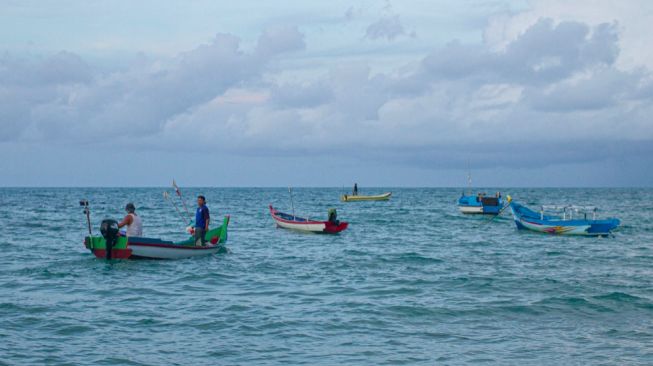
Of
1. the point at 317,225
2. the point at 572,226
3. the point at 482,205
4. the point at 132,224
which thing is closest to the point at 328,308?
the point at 132,224

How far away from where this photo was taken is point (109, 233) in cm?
2395

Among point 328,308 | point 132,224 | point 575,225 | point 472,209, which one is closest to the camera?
point 328,308

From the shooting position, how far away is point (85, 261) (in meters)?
25.6

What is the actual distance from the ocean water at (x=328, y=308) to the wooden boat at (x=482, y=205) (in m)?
32.1

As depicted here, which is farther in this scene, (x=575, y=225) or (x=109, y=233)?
(x=575, y=225)

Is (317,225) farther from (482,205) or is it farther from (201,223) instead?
(482,205)

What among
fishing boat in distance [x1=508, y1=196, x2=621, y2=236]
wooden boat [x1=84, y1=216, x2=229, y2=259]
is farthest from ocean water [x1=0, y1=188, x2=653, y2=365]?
fishing boat in distance [x1=508, y1=196, x2=621, y2=236]

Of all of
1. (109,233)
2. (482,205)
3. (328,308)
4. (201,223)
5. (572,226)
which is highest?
(201,223)

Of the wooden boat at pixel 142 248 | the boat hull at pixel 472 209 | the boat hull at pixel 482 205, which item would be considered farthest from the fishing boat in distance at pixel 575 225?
the wooden boat at pixel 142 248

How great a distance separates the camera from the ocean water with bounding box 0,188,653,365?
1238 centimetres

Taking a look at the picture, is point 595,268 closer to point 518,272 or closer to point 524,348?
point 518,272

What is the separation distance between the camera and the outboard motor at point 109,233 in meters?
23.9

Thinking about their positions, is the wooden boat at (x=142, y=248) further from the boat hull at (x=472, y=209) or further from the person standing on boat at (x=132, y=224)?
the boat hull at (x=472, y=209)

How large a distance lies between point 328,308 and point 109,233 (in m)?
10.9
